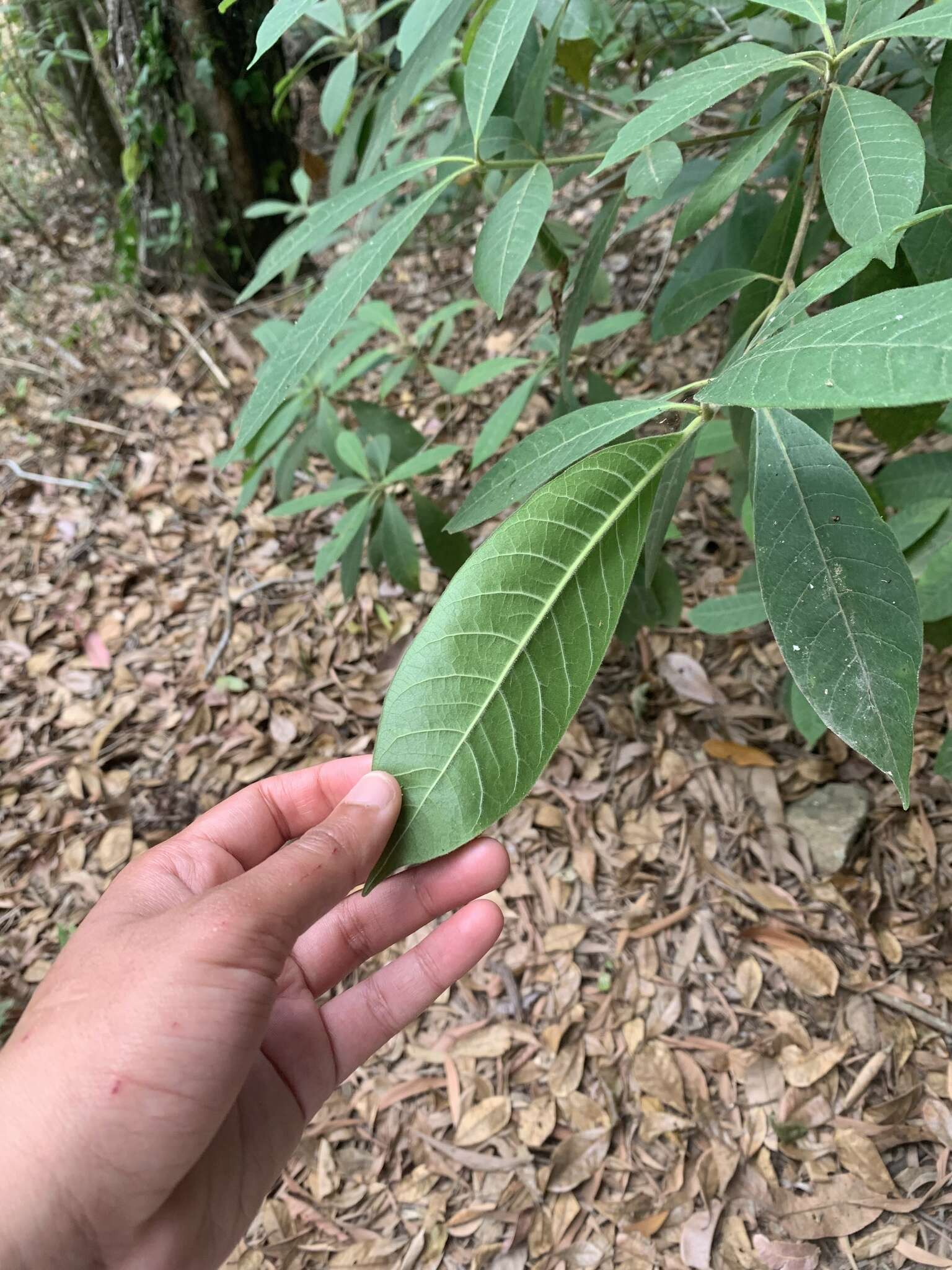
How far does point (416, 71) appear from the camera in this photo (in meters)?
1.07

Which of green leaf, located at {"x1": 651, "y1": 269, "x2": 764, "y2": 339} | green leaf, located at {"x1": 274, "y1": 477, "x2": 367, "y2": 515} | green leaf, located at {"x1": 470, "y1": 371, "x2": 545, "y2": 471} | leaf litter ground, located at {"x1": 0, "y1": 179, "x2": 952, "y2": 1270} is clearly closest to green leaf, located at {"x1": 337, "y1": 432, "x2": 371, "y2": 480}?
green leaf, located at {"x1": 274, "y1": 477, "x2": 367, "y2": 515}

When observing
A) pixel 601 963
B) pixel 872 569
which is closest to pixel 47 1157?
pixel 872 569

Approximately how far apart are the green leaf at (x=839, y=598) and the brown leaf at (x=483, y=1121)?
1.14 m

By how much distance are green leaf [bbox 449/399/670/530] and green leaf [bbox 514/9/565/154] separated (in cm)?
55

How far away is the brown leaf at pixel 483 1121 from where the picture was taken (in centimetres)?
143

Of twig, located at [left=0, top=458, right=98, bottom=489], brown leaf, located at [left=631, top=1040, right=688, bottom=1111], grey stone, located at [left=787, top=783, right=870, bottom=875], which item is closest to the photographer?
brown leaf, located at [left=631, top=1040, right=688, bottom=1111]

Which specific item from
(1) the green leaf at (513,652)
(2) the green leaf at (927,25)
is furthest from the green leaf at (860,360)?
(2) the green leaf at (927,25)

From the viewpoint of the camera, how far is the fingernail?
0.67 meters

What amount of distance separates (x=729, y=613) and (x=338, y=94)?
132cm

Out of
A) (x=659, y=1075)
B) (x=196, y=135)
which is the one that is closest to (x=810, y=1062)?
(x=659, y=1075)

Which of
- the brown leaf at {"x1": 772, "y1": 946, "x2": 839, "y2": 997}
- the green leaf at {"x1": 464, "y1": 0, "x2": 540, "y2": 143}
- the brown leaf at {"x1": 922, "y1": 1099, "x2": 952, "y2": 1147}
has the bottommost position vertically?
the brown leaf at {"x1": 922, "y1": 1099, "x2": 952, "y2": 1147}

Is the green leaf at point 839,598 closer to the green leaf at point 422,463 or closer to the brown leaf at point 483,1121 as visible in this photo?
the green leaf at point 422,463

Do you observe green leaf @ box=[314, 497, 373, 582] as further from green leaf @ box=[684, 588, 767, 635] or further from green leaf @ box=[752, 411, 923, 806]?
green leaf @ box=[752, 411, 923, 806]

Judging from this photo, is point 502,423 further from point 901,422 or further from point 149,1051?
point 149,1051
